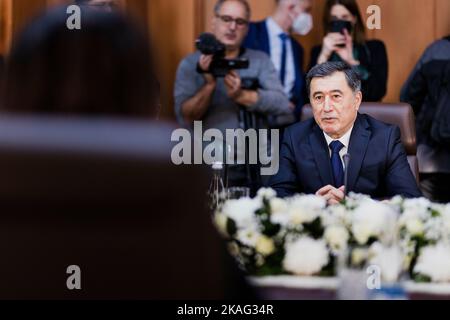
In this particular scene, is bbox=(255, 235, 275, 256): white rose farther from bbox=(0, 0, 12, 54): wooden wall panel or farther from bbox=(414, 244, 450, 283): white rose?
bbox=(0, 0, 12, 54): wooden wall panel

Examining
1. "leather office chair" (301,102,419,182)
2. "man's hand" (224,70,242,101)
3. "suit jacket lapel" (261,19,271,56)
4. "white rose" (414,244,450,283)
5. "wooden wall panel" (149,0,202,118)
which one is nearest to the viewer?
"white rose" (414,244,450,283)

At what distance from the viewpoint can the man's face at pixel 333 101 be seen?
9.23ft

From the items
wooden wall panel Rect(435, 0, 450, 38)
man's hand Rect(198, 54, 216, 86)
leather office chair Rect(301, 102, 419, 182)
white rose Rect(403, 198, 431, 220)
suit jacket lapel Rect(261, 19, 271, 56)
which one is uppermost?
wooden wall panel Rect(435, 0, 450, 38)

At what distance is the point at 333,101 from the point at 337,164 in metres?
0.22

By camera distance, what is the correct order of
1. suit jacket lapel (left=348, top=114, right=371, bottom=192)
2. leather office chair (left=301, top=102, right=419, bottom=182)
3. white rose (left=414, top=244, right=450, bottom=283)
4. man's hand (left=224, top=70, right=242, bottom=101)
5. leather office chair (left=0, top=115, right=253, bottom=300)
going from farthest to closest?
man's hand (left=224, top=70, right=242, bottom=101) < leather office chair (left=301, top=102, right=419, bottom=182) < suit jacket lapel (left=348, top=114, right=371, bottom=192) < white rose (left=414, top=244, right=450, bottom=283) < leather office chair (left=0, top=115, right=253, bottom=300)

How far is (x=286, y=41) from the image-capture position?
4.22m

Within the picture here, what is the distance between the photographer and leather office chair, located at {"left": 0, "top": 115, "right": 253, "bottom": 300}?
3.01ft

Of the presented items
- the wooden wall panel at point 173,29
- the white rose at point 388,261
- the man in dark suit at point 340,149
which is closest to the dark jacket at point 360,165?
the man in dark suit at point 340,149

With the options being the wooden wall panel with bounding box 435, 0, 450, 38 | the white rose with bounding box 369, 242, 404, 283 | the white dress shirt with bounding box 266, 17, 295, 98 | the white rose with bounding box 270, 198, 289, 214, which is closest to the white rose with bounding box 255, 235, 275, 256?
the white rose with bounding box 270, 198, 289, 214

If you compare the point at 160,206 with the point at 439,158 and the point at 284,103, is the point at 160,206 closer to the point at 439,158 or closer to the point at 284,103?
the point at 284,103

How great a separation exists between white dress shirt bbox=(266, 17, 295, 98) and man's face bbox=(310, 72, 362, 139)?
120cm

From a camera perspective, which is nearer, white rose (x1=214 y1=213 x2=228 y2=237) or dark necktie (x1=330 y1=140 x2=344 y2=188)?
white rose (x1=214 y1=213 x2=228 y2=237)

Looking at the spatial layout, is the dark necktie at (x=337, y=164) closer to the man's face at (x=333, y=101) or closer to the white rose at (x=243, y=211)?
the man's face at (x=333, y=101)

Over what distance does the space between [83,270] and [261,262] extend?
1.90ft
